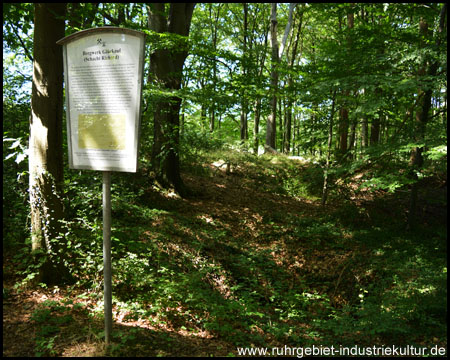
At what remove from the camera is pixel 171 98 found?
7934 millimetres

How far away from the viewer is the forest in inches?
141

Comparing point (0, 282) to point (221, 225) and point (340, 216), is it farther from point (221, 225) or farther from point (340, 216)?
point (340, 216)

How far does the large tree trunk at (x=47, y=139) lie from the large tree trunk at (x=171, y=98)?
3.88m

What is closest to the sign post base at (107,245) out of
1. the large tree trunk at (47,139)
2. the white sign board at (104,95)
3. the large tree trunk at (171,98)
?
the white sign board at (104,95)

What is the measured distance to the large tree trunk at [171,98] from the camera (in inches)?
314

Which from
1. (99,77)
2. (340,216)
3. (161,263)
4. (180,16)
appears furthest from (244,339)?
(180,16)

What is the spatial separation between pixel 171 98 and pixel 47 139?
457cm

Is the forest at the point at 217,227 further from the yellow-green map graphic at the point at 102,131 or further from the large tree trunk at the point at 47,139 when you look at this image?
the yellow-green map graphic at the point at 102,131

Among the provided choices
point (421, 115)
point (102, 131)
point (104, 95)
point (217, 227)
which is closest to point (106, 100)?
point (104, 95)

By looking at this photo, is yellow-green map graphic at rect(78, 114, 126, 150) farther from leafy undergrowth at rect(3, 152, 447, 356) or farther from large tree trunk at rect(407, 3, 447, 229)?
large tree trunk at rect(407, 3, 447, 229)

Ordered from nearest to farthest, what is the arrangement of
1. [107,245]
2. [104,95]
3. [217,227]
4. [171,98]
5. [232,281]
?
[104,95] → [107,245] → [232,281] → [217,227] → [171,98]

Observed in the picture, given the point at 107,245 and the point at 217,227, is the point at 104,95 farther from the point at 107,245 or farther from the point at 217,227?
the point at 217,227

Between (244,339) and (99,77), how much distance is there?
341 cm

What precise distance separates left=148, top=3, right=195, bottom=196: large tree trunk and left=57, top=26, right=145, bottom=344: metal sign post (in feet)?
15.7
